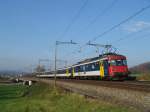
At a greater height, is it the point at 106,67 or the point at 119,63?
the point at 119,63

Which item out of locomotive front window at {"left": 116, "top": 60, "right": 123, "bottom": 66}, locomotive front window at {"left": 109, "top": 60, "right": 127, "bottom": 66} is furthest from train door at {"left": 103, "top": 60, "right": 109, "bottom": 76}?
locomotive front window at {"left": 116, "top": 60, "right": 123, "bottom": 66}

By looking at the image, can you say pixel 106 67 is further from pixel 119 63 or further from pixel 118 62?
pixel 119 63

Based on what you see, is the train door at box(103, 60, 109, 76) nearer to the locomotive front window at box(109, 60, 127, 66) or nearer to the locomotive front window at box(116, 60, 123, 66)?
the locomotive front window at box(109, 60, 127, 66)

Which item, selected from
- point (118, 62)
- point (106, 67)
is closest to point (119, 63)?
point (118, 62)

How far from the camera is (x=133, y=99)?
1628 centimetres

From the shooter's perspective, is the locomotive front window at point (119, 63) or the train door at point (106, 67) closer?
the train door at point (106, 67)

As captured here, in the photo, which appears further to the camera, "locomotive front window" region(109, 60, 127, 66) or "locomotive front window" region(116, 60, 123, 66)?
"locomotive front window" region(116, 60, 123, 66)

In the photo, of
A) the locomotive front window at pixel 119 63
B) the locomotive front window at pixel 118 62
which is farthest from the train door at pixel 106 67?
the locomotive front window at pixel 119 63

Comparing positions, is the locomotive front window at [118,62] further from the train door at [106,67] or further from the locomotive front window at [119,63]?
the train door at [106,67]

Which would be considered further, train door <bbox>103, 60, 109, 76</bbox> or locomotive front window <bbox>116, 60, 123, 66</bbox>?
locomotive front window <bbox>116, 60, 123, 66</bbox>

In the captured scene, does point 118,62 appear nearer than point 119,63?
Yes

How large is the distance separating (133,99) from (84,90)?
1330cm

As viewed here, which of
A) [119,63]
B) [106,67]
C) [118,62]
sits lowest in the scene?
[106,67]

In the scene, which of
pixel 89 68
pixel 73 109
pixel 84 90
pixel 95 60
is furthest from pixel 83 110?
pixel 89 68
